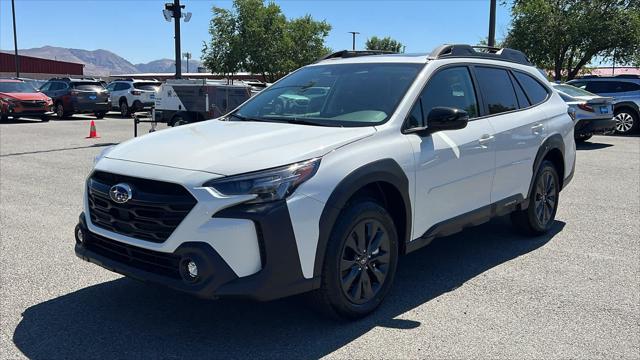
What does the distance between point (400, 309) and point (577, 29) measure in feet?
81.5

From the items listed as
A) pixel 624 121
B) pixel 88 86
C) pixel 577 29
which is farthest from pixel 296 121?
pixel 577 29

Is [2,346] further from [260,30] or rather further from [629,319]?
[260,30]

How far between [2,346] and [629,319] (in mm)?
4056

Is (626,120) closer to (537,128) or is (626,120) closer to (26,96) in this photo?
(537,128)

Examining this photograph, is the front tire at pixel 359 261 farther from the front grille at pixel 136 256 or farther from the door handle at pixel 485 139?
the door handle at pixel 485 139

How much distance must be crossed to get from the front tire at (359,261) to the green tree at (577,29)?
24.8 metres

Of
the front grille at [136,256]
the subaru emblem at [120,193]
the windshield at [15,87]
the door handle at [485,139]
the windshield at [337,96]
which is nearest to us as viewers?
the front grille at [136,256]

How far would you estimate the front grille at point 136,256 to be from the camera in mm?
3328

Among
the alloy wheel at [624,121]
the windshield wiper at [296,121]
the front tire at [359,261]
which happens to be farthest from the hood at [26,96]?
the front tire at [359,261]

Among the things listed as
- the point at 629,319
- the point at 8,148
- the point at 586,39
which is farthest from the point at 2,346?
the point at 586,39

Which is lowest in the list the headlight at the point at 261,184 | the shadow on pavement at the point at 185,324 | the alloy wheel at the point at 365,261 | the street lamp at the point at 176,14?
the shadow on pavement at the point at 185,324

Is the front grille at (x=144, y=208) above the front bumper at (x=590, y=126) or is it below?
below

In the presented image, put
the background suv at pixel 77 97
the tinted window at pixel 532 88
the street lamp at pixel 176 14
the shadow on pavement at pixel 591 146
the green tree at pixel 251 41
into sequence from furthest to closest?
the green tree at pixel 251 41 < the background suv at pixel 77 97 < the street lamp at pixel 176 14 < the shadow on pavement at pixel 591 146 < the tinted window at pixel 532 88

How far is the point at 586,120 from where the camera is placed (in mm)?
13758
